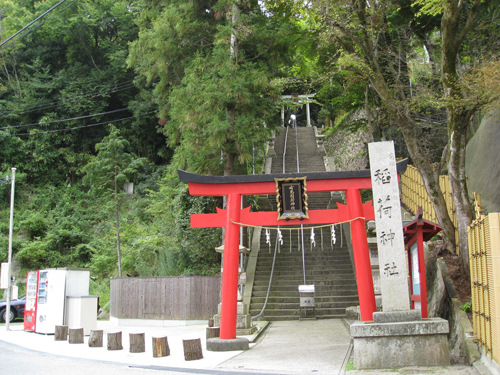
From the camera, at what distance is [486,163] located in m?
11.5

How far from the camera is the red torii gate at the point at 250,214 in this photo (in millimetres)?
9117

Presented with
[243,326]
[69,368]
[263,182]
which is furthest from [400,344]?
[69,368]

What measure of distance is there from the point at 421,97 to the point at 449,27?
169 cm

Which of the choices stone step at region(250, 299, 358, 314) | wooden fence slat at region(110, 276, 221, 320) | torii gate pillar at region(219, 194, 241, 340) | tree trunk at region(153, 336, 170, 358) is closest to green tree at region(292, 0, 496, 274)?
torii gate pillar at region(219, 194, 241, 340)

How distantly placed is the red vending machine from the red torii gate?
23.4ft

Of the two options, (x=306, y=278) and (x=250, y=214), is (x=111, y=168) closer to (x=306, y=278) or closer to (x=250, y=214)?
(x=306, y=278)

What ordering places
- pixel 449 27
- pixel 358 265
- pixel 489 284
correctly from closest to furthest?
1. pixel 489 284
2. pixel 358 265
3. pixel 449 27

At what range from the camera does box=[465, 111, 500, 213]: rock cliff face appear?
10.7 m

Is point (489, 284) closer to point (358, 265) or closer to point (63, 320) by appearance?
point (358, 265)

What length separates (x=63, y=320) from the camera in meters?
12.9

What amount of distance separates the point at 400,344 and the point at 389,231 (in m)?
1.87

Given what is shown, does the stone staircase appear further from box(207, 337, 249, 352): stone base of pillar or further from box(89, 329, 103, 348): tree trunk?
box(89, 329, 103, 348): tree trunk

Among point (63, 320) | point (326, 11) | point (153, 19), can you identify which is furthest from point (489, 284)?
point (153, 19)

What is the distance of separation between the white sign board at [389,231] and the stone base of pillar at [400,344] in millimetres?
507
